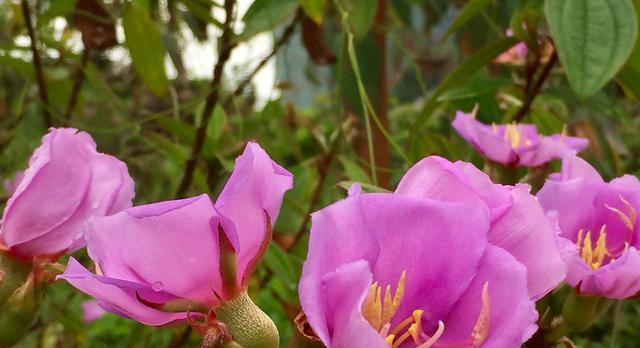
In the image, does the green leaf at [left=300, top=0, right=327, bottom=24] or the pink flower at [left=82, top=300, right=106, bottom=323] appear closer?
the green leaf at [left=300, top=0, right=327, bottom=24]

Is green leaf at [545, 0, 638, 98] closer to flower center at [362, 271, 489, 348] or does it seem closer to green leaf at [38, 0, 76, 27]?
flower center at [362, 271, 489, 348]

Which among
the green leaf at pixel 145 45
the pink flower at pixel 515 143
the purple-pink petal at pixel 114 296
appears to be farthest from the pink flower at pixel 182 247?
the green leaf at pixel 145 45

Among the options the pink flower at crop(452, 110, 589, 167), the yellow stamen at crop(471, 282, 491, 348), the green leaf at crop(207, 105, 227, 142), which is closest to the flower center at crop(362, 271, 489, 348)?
the yellow stamen at crop(471, 282, 491, 348)

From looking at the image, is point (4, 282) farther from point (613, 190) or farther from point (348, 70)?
point (348, 70)

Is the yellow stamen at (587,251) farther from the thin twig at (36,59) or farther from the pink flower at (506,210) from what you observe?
the thin twig at (36,59)

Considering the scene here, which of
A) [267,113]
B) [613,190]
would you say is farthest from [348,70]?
[613,190]

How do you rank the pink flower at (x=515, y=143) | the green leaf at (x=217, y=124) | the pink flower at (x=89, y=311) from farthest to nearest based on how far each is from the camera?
the pink flower at (x=89, y=311) → the green leaf at (x=217, y=124) → the pink flower at (x=515, y=143)

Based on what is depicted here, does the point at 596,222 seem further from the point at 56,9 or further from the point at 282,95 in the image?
the point at 282,95
